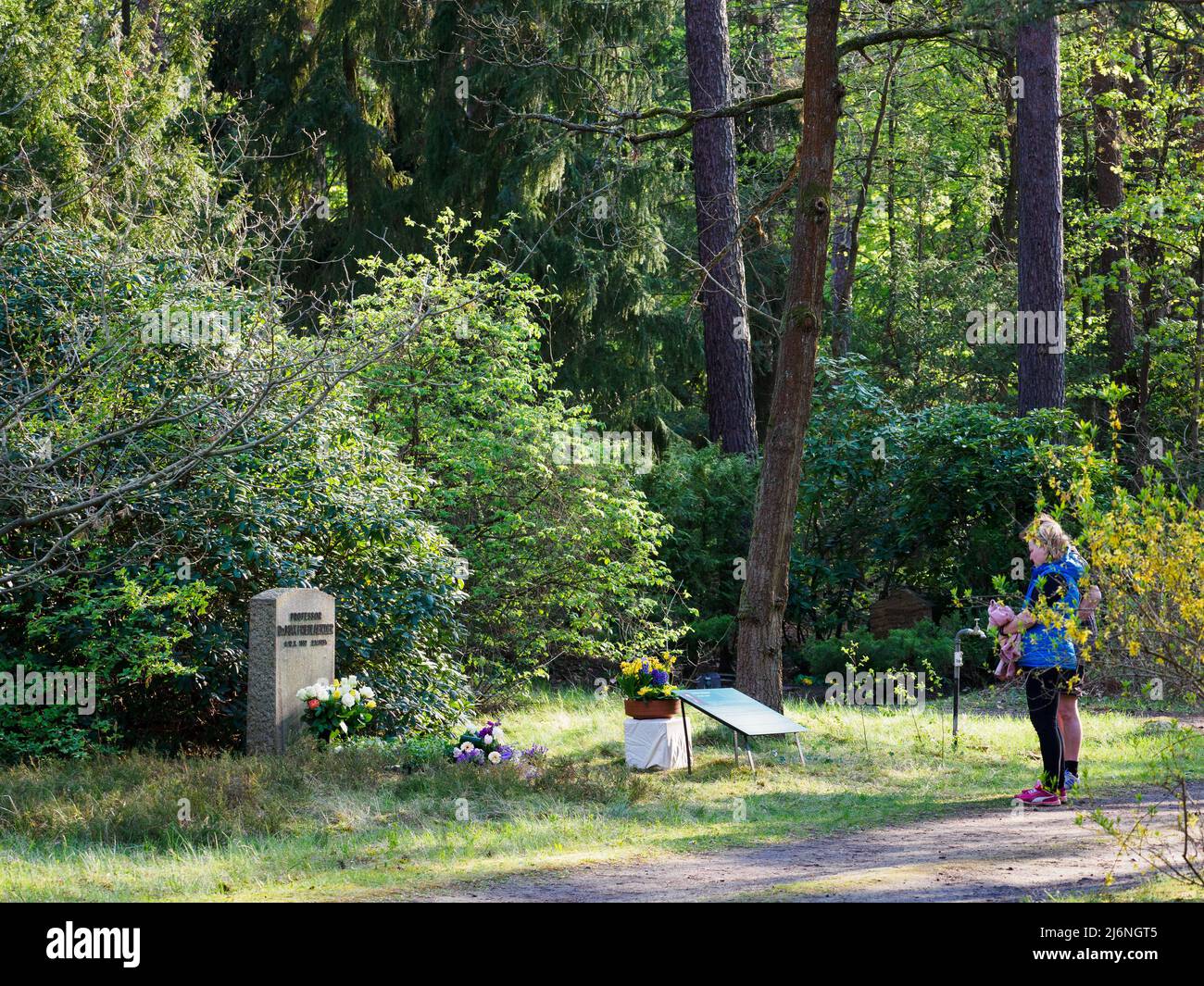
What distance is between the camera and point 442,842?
337 inches

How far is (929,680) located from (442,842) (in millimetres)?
9882

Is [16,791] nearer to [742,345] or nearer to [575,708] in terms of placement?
[575,708]

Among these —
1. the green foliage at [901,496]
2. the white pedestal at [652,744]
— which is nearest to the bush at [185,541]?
the white pedestal at [652,744]

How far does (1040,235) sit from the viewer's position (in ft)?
64.8

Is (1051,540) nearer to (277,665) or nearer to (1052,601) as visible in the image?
(1052,601)

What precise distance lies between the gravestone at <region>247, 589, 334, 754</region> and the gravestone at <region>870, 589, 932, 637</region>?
9766 millimetres

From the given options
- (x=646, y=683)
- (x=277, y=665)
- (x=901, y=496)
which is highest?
(x=901, y=496)

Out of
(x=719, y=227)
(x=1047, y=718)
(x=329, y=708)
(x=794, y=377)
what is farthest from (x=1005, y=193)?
(x=329, y=708)

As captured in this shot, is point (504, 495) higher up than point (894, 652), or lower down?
higher up

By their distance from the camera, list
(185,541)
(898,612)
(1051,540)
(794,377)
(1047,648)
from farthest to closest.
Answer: (898,612)
(794,377)
(185,541)
(1047,648)
(1051,540)

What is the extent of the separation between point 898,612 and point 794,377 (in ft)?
22.1

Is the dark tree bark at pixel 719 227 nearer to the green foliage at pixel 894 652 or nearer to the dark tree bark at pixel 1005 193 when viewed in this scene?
the green foliage at pixel 894 652

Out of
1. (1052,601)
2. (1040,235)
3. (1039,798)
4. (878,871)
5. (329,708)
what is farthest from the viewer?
(1040,235)

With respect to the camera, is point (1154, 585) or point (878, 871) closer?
point (1154, 585)
